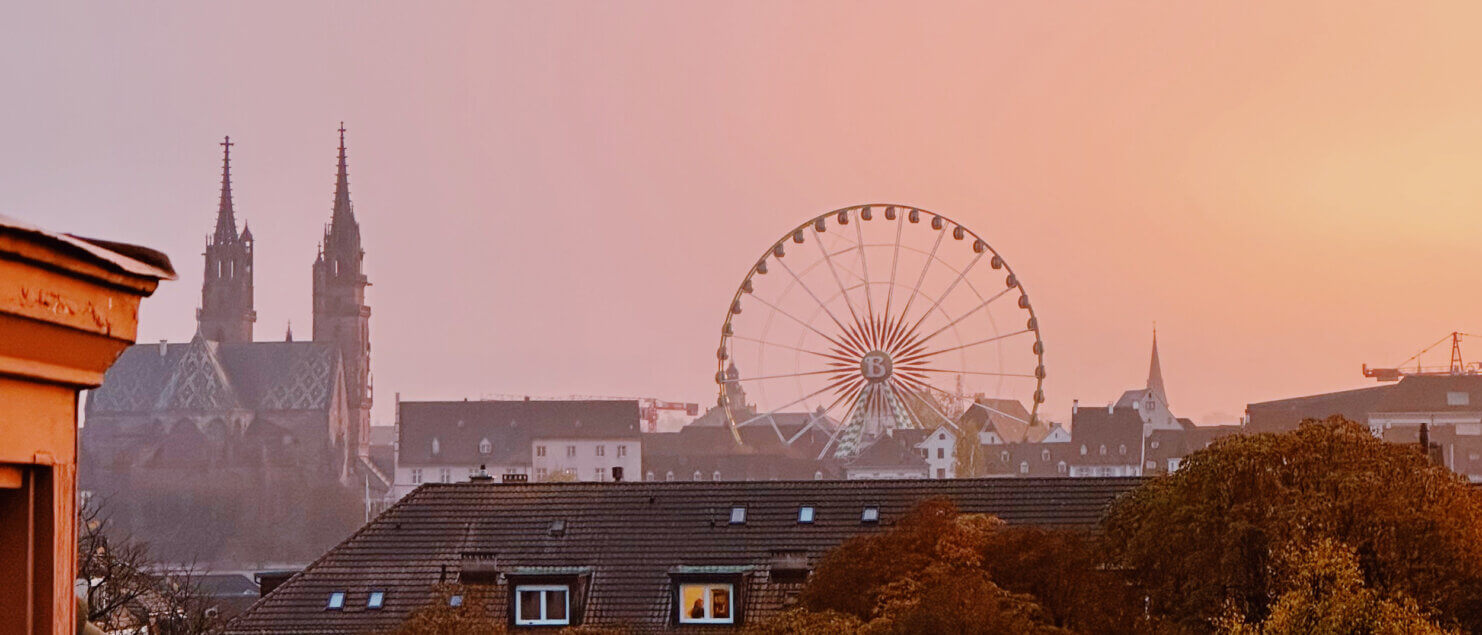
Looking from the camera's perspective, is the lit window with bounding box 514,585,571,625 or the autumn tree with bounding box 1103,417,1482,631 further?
the lit window with bounding box 514,585,571,625

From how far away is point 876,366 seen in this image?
94.7 meters

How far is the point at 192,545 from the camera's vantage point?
19250 centimetres

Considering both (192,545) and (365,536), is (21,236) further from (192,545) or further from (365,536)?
(192,545)

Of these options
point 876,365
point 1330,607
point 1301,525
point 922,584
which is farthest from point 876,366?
point 1330,607

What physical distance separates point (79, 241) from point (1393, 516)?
33079 mm

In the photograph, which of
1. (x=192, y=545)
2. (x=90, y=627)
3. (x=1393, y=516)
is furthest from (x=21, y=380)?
(x=192, y=545)

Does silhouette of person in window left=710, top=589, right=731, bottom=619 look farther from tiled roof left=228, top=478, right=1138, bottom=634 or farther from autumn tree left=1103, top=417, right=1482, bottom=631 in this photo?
autumn tree left=1103, top=417, right=1482, bottom=631

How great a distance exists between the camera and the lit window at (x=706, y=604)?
48.2 metres

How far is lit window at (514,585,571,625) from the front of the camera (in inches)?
1927

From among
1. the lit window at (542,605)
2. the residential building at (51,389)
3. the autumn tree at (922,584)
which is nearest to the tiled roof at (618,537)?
the lit window at (542,605)

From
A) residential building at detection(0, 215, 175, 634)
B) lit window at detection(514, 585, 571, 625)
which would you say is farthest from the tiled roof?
residential building at detection(0, 215, 175, 634)

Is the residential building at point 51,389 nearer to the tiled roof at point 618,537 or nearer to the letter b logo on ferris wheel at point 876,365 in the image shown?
the tiled roof at point 618,537

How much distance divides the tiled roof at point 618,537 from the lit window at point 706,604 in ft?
0.90

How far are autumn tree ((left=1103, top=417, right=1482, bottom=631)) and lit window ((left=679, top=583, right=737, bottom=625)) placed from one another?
39.4 feet
